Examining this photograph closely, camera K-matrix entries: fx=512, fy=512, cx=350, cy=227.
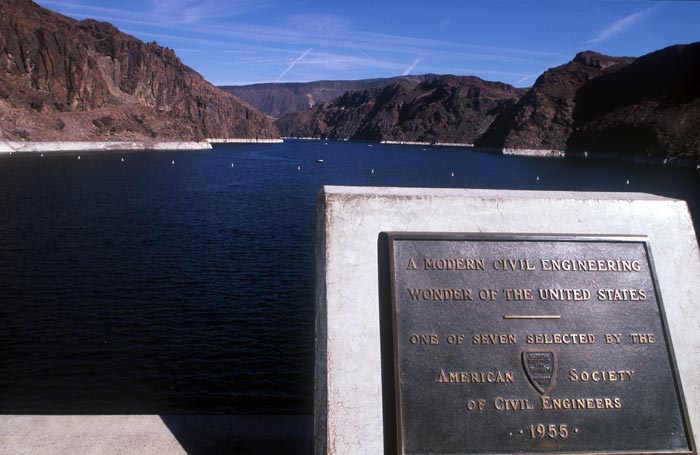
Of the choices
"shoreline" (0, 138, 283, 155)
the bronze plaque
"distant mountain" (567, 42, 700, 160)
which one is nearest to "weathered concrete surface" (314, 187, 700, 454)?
the bronze plaque

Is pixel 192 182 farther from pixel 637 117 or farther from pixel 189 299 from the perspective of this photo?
pixel 637 117

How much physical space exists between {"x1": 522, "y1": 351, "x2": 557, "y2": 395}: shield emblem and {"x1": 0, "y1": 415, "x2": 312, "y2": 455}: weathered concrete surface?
1.75m

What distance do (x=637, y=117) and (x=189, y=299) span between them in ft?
373

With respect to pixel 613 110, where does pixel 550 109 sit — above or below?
above

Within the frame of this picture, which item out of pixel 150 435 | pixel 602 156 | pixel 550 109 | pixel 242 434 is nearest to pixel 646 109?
pixel 602 156

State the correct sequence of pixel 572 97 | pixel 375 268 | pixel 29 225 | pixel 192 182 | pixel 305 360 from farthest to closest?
pixel 572 97 < pixel 192 182 < pixel 29 225 < pixel 305 360 < pixel 375 268

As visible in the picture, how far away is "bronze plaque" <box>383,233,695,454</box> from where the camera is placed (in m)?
3.41

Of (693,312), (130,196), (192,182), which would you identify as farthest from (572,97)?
(693,312)

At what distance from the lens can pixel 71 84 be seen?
114625mm

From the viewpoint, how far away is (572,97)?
148m

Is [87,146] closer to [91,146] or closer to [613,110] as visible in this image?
[91,146]

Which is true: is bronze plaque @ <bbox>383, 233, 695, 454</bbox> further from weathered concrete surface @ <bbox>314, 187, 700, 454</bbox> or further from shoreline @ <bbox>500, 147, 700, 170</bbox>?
shoreline @ <bbox>500, 147, 700, 170</bbox>

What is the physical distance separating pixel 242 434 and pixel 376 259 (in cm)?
181

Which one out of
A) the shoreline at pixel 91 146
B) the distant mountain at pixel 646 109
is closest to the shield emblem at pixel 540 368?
the distant mountain at pixel 646 109
